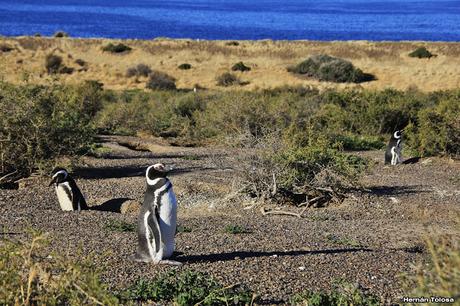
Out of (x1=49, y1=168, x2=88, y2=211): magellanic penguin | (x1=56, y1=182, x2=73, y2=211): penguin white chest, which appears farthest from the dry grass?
(x1=56, y1=182, x2=73, y2=211): penguin white chest

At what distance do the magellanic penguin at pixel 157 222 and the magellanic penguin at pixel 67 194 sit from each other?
3.45 meters

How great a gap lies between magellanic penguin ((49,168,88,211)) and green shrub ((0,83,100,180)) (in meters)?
1.74

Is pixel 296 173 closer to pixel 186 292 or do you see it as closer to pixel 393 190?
pixel 393 190

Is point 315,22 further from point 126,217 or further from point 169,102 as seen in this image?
point 126,217

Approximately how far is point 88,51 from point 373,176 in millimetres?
37627

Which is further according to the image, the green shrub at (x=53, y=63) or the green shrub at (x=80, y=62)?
the green shrub at (x=80, y=62)

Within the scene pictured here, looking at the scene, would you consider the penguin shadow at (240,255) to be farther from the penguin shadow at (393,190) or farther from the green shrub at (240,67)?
the green shrub at (240,67)

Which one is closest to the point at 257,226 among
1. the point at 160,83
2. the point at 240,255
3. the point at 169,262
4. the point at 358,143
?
the point at 240,255

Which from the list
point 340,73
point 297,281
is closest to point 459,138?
point 297,281

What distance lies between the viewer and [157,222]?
7.36 metres

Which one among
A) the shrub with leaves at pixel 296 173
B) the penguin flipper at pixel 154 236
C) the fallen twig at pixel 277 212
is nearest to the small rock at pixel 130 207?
the shrub with leaves at pixel 296 173

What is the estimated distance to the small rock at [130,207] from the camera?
35.8ft

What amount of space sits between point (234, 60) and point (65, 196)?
35439 mm

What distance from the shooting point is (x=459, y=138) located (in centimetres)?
1645
